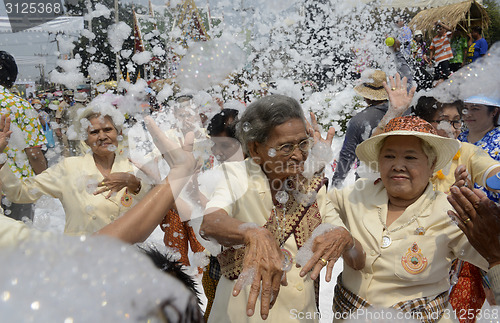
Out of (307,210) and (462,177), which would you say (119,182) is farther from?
(462,177)

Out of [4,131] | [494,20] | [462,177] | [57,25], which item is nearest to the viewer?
[462,177]

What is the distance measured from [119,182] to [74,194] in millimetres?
554

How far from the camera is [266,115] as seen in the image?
193 cm

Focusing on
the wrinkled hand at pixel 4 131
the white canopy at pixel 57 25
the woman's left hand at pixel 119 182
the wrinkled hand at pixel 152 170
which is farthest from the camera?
the white canopy at pixel 57 25

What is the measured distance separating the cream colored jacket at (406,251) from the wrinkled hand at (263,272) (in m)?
0.69

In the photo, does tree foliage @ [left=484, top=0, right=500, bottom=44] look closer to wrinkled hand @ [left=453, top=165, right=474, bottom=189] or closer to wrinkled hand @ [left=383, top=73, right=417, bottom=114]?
wrinkled hand @ [left=383, top=73, right=417, bottom=114]

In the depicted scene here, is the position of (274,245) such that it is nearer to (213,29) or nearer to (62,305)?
(62,305)

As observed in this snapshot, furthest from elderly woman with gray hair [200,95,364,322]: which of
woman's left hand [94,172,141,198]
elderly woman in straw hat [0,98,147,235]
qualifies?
elderly woman in straw hat [0,98,147,235]

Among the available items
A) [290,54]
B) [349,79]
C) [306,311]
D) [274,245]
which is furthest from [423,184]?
[349,79]

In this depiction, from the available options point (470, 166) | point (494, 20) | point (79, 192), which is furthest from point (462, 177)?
point (494, 20)

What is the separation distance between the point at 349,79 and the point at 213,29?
4.04m

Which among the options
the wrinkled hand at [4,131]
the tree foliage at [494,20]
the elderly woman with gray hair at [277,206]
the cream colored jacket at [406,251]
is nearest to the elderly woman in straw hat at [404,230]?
the cream colored jacket at [406,251]

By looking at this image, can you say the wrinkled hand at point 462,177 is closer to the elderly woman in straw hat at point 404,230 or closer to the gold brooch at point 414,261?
the elderly woman in straw hat at point 404,230

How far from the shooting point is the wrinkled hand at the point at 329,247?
155 centimetres
